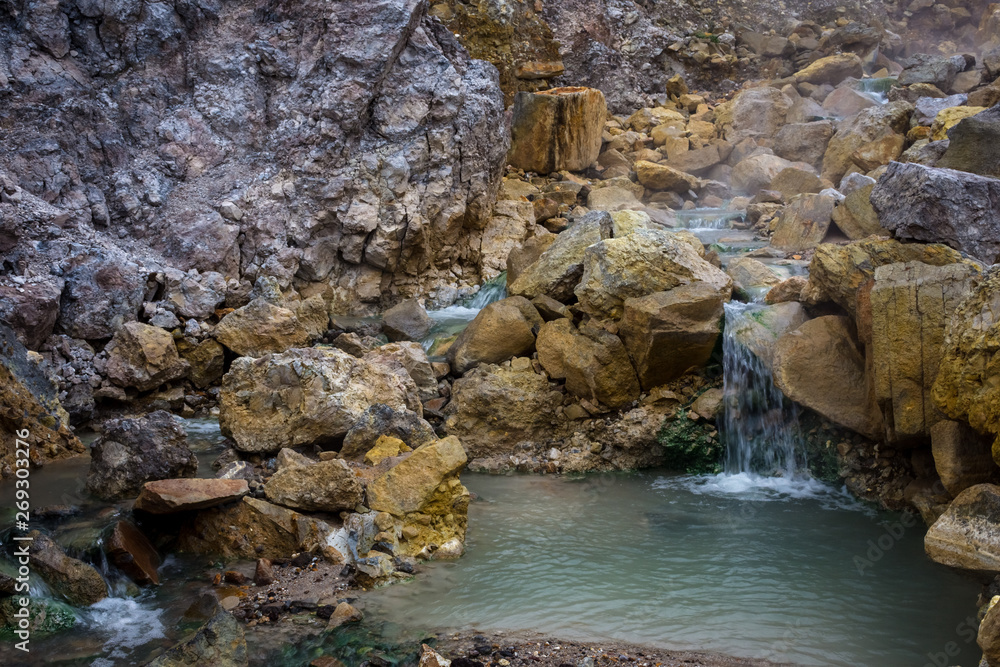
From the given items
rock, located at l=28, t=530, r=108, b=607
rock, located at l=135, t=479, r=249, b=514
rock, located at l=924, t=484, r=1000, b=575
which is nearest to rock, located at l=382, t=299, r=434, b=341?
rock, located at l=135, t=479, r=249, b=514

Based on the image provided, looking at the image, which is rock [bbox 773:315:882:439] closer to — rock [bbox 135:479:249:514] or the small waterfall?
the small waterfall

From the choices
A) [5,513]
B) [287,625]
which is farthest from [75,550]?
[287,625]

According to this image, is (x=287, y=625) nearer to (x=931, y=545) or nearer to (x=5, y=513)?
(x=5, y=513)

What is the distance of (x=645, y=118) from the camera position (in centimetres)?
1894

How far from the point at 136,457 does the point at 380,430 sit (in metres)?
1.98

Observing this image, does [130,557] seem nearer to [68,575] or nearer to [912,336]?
[68,575]

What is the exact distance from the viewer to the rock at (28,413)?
6285 millimetres

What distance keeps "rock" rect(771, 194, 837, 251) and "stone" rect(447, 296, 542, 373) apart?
16.0 feet

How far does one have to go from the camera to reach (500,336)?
26.7ft

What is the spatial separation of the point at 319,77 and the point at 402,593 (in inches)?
342

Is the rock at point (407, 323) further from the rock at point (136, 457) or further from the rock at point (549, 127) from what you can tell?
the rock at point (549, 127)

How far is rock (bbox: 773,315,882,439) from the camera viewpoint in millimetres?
6520

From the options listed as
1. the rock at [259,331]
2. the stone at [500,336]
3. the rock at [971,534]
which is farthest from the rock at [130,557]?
the rock at [971,534]

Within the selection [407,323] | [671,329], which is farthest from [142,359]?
[671,329]
